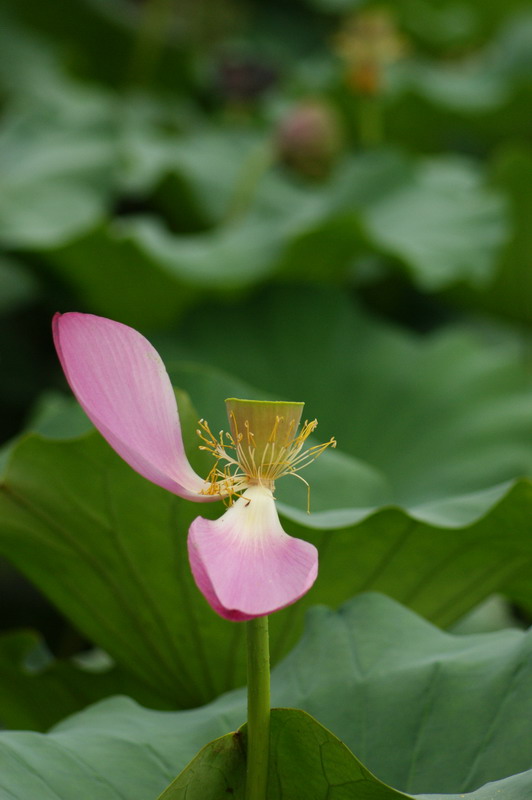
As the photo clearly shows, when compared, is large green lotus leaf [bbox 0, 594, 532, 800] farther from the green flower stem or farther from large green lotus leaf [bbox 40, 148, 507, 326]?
large green lotus leaf [bbox 40, 148, 507, 326]

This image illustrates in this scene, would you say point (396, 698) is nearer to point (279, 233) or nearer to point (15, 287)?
point (279, 233)

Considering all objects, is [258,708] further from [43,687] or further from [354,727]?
[43,687]

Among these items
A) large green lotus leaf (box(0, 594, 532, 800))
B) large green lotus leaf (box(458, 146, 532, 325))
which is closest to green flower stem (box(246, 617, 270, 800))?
large green lotus leaf (box(0, 594, 532, 800))

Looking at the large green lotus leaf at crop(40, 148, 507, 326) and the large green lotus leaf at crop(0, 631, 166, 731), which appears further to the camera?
the large green lotus leaf at crop(40, 148, 507, 326)

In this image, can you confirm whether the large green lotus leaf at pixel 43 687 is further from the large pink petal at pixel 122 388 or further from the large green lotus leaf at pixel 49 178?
the large green lotus leaf at pixel 49 178

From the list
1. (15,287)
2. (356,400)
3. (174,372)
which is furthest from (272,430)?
(15,287)

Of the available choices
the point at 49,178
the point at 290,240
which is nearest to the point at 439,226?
the point at 290,240
